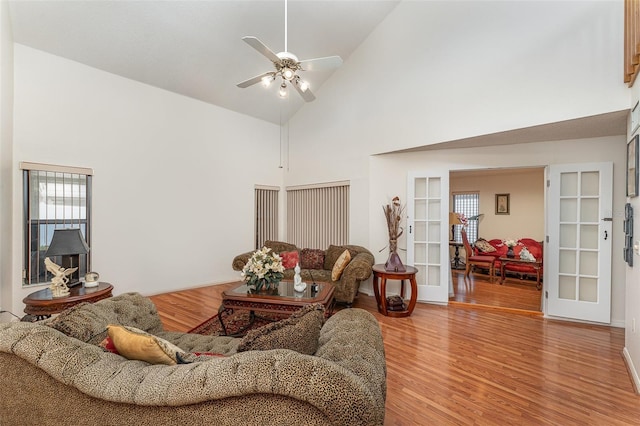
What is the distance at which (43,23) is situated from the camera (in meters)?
3.28

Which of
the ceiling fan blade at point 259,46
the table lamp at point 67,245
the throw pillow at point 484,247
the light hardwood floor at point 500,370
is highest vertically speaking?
the ceiling fan blade at point 259,46

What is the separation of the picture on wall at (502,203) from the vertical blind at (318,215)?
4.50 m

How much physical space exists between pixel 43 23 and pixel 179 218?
9.68ft

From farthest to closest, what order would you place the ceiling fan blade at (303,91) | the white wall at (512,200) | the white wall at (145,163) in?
the white wall at (512,200), the white wall at (145,163), the ceiling fan blade at (303,91)

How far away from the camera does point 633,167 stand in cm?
251

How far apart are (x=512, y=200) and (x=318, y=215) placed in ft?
16.4

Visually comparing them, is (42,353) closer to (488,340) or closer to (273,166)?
(488,340)

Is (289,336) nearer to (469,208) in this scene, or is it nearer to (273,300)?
(273,300)

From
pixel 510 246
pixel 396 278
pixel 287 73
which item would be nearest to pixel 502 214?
pixel 510 246

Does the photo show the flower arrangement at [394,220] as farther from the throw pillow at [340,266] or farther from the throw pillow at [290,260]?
the throw pillow at [290,260]

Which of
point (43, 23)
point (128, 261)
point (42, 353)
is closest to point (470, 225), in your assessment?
point (128, 261)

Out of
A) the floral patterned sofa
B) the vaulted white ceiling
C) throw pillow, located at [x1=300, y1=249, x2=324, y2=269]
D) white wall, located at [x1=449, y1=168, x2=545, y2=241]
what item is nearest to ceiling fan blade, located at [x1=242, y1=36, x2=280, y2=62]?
the vaulted white ceiling

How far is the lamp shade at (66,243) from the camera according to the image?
8.47 feet

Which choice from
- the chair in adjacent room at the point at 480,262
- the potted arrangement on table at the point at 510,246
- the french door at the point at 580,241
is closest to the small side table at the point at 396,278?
the french door at the point at 580,241
